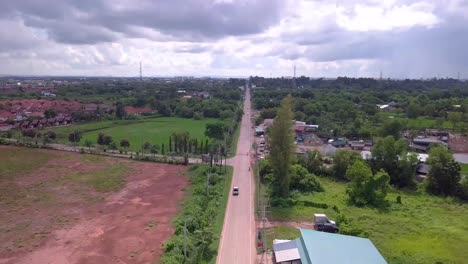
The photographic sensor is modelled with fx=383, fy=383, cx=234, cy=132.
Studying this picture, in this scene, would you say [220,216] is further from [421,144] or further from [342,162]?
[421,144]

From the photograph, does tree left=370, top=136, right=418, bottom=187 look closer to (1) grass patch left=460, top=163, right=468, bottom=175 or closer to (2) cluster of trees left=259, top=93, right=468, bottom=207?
(2) cluster of trees left=259, top=93, right=468, bottom=207

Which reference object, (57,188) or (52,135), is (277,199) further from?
(52,135)

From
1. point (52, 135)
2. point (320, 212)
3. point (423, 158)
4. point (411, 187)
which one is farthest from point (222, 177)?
point (52, 135)

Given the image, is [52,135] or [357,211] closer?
[357,211]

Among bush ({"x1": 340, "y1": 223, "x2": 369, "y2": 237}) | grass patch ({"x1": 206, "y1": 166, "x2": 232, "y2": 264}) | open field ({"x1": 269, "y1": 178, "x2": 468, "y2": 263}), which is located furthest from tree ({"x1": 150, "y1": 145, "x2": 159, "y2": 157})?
bush ({"x1": 340, "y1": 223, "x2": 369, "y2": 237})

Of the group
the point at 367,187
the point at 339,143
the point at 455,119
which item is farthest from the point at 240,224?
the point at 455,119

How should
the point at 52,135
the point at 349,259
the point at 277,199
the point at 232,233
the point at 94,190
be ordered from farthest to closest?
the point at 52,135
the point at 94,190
the point at 277,199
the point at 232,233
the point at 349,259
